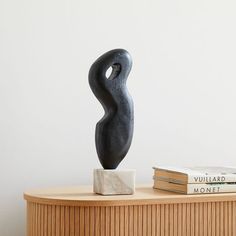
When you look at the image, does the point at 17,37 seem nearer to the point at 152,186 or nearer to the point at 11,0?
the point at 11,0

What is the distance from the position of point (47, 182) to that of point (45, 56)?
1.49 feet

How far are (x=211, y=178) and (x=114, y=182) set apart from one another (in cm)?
32

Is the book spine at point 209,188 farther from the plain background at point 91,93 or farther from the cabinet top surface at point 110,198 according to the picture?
the plain background at point 91,93

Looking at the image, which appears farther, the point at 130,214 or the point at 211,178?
the point at 211,178

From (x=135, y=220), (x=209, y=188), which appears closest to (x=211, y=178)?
(x=209, y=188)

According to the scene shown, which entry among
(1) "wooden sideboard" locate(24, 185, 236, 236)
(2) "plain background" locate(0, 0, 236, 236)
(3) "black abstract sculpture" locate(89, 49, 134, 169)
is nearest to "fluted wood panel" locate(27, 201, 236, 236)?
(1) "wooden sideboard" locate(24, 185, 236, 236)

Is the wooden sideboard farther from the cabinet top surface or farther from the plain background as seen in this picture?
the plain background

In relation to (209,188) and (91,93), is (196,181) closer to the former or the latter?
(209,188)

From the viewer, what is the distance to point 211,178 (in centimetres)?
180

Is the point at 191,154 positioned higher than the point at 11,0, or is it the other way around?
the point at 11,0

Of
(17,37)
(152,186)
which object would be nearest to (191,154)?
(152,186)

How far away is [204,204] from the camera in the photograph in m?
1.74

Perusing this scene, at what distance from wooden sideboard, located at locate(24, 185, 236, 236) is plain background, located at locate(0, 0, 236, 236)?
0.87 ft

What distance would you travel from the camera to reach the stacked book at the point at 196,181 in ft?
5.79
